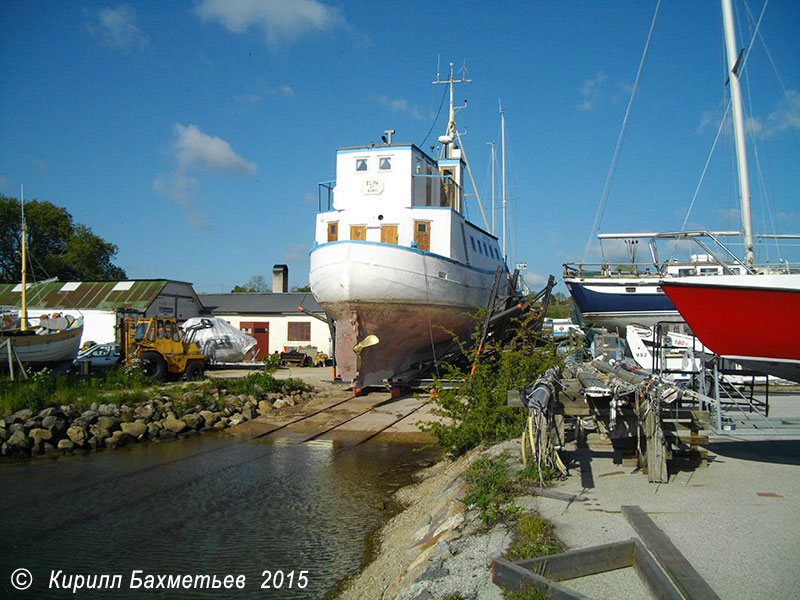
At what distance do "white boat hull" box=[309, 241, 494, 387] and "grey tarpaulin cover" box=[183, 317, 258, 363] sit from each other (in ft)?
37.6

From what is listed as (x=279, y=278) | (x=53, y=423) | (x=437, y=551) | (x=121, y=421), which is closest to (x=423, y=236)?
(x=121, y=421)

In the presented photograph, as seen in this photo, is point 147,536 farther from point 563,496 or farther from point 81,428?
point 81,428

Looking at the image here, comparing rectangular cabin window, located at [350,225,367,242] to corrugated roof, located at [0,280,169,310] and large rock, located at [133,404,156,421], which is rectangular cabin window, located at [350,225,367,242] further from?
corrugated roof, located at [0,280,169,310]

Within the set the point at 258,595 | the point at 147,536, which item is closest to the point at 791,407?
the point at 258,595

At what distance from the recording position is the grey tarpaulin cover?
29.5 meters

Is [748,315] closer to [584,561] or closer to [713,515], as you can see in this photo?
[713,515]

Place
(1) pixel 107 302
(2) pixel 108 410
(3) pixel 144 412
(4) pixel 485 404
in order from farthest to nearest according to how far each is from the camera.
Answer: (1) pixel 107 302, (3) pixel 144 412, (2) pixel 108 410, (4) pixel 485 404

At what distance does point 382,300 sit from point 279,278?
24914 mm

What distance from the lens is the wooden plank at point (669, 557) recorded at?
4.20 metres

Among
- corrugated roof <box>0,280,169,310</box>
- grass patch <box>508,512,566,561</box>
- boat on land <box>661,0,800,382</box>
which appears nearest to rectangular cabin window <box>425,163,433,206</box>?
boat on land <box>661,0,800,382</box>

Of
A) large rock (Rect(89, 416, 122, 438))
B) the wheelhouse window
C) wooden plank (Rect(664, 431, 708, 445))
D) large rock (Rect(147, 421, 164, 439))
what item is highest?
the wheelhouse window

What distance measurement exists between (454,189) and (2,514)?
17837 millimetres

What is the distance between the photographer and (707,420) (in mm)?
7633

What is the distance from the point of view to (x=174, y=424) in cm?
1562
